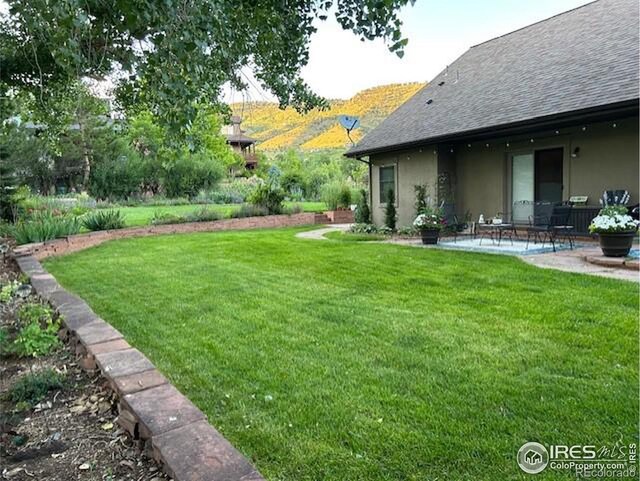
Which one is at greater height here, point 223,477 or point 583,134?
point 583,134

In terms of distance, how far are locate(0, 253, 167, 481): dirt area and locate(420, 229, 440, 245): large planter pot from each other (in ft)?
23.3

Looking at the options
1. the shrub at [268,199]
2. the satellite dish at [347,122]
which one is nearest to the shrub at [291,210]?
the shrub at [268,199]

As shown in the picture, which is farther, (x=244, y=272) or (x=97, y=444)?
(x=244, y=272)

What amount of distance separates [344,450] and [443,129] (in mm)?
9488

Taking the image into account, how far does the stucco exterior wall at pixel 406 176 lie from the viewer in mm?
11211

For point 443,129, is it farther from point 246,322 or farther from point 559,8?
point 246,322

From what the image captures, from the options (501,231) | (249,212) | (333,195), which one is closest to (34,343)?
(501,231)

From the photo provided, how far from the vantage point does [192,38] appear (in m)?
1.75

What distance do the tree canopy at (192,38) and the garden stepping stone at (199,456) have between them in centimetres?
130

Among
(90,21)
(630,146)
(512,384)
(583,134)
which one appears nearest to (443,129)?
(583,134)

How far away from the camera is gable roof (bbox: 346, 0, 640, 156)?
8125mm

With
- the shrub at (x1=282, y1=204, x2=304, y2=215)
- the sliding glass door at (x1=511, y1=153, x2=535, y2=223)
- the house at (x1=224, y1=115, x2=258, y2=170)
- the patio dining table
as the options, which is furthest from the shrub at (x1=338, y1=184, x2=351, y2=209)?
the house at (x1=224, y1=115, x2=258, y2=170)

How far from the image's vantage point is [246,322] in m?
4.03

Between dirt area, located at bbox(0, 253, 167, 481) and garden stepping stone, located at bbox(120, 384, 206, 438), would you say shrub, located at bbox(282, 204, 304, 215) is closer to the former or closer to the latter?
dirt area, located at bbox(0, 253, 167, 481)
